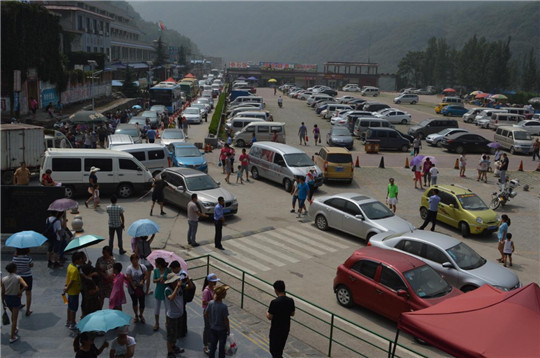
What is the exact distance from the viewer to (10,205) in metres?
13.2

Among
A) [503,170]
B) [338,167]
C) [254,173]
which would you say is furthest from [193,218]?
[503,170]

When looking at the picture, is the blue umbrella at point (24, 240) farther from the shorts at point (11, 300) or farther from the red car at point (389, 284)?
the red car at point (389, 284)

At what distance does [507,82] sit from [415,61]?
3107 cm

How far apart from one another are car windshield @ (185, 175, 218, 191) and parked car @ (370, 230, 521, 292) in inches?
295

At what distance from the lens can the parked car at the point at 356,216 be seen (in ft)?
51.5

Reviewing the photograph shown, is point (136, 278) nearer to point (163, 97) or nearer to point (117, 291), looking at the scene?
point (117, 291)

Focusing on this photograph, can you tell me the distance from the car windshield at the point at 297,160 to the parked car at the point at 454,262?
9.44 meters

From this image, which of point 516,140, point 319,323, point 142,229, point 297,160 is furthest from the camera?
point 516,140

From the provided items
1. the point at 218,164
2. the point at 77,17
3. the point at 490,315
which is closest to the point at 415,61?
the point at 77,17

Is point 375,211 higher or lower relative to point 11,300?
higher

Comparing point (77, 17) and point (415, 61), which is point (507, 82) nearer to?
point (415, 61)

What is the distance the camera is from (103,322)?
687 cm

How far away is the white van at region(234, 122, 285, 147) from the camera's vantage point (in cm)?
3428

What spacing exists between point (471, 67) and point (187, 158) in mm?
91703
